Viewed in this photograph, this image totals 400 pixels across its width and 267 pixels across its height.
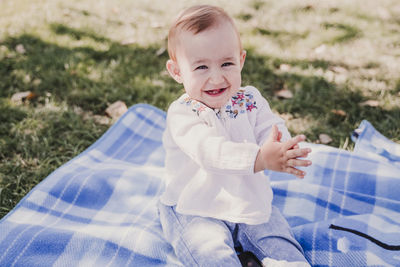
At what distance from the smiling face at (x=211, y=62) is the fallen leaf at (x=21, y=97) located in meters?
1.90

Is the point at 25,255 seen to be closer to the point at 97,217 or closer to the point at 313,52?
the point at 97,217

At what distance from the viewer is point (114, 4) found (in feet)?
15.7

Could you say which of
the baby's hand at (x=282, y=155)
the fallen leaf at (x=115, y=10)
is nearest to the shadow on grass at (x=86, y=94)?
the fallen leaf at (x=115, y=10)

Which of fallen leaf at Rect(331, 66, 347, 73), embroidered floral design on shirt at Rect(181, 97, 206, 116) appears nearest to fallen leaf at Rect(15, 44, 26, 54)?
embroidered floral design on shirt at Rect(181, 97, 206, 116)

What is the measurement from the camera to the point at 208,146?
1.45 meters

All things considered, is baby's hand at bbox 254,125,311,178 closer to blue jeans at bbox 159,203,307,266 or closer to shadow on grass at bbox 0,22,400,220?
blue jeans at bbox 159,203,307,266

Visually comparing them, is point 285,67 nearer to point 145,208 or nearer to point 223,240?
point 145,208

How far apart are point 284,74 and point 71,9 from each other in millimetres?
2724

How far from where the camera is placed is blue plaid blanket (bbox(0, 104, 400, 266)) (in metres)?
1.72

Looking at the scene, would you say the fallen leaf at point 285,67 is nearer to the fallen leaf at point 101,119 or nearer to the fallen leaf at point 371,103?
the fallen leaf at point 371,103

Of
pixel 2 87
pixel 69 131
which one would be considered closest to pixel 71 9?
pixel 2 87

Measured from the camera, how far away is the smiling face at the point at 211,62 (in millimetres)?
1495

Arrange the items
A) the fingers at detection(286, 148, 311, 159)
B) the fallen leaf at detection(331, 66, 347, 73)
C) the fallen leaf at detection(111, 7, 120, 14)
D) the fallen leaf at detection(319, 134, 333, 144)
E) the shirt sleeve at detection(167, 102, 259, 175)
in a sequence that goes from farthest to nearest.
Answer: the fallen leaf at detection(111, 7, 120, 14)
the fallen leaf at detection(331, 66, 347, 73)
the fallen leaf at detection(319, 134, 333, 144)
the shirt sleeve at detection(167, 102, 259, 175)
the fingers at detection(286, 148, 311, 159)

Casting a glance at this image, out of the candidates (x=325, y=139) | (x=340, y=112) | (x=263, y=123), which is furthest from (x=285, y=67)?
(x=263, y=123)
